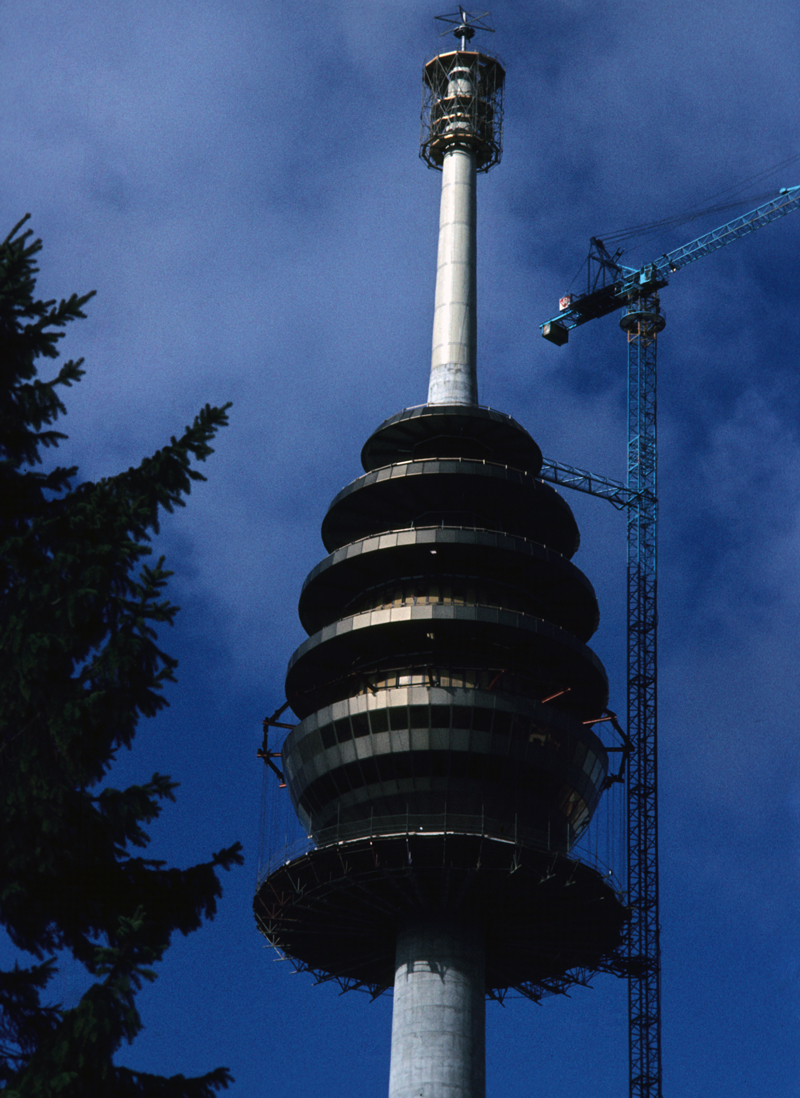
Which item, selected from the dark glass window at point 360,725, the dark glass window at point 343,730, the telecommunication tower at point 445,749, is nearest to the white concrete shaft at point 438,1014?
the telecommunication tower at point 445,749

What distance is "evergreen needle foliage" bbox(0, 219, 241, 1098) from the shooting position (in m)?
22.9

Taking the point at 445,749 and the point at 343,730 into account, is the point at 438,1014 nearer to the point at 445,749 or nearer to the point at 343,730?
the point at 445,749

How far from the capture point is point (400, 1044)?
71688 millimetres

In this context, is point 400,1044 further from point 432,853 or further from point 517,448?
point 517,448

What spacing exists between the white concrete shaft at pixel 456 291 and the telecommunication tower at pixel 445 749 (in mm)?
5082

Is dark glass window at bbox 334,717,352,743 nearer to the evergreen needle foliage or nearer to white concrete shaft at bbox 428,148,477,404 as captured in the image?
white concrete shaft at bbox 428,148,477,404

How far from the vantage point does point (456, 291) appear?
101688 millimetres

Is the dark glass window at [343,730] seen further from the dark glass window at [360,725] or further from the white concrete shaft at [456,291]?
the white concrete shaft at [456,291]

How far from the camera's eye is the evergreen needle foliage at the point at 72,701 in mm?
22906

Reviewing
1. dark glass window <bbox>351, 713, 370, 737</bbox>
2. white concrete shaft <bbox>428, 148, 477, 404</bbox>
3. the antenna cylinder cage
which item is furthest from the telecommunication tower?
the antenna cylinder cage

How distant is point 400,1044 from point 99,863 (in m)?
51.4

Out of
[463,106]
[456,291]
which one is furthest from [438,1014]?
[463,106]

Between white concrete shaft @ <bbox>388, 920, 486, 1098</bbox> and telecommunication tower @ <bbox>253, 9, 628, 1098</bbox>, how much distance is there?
10cm

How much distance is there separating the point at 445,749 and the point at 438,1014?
43.6ft
